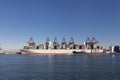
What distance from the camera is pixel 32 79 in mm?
42156

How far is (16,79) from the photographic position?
42.8 meters

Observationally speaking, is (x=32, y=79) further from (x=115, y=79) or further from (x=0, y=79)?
(x=115, y=79)

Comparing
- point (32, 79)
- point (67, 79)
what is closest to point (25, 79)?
point (32, 79)

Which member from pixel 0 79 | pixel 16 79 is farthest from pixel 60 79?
pixel 0 79

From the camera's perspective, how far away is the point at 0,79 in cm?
4288

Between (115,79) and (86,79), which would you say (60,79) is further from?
(115,79)

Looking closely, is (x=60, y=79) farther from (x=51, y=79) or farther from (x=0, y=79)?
(x=0, y=79)

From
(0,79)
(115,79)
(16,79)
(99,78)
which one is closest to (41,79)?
(16,79)

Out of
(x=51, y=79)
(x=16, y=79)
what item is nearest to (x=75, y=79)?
(x=51, y=79)

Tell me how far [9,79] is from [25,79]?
3184 mm

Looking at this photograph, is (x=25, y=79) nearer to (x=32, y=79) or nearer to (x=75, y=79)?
(x=32, y=79)

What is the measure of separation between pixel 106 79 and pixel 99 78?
1616 mm

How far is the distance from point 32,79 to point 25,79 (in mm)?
1355

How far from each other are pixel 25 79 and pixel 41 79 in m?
3.02
